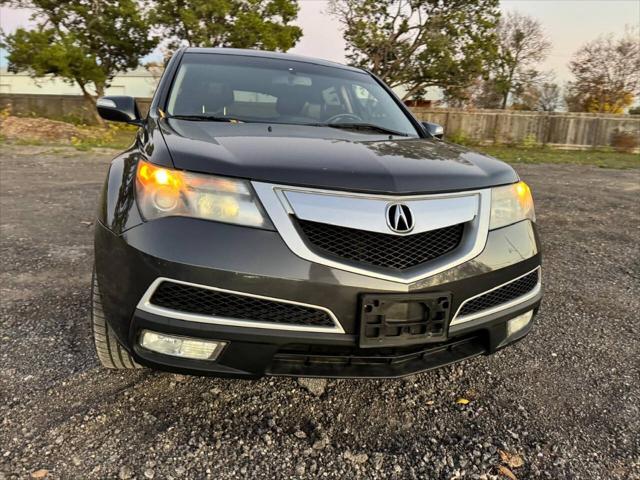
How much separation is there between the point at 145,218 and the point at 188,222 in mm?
160

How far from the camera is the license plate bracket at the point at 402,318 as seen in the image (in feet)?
5.03

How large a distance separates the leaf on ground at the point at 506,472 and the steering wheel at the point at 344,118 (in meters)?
1.85

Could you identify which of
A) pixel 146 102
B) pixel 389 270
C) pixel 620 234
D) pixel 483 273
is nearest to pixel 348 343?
pixel 389 270

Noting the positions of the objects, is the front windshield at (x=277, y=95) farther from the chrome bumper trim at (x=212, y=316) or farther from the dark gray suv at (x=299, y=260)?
the chrome bumper trim at (x=212, y=316)

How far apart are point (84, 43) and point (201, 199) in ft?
63.4

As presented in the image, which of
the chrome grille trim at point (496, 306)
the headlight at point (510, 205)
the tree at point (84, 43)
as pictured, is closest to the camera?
the chrome grille trim at point (496, 306)

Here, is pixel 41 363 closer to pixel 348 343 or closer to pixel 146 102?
pixel 348 343

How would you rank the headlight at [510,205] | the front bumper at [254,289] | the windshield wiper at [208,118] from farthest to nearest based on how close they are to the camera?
the windshield wiper at [208,118], the headlight at [510,205], the front bumper at [254,289]

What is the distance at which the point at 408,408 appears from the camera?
6.49ft

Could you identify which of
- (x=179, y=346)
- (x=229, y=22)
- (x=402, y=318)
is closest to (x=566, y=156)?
(x=229, y=22)

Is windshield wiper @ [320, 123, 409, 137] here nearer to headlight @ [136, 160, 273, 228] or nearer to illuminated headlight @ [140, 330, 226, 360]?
headlight @ [136, 160, 273, 228]

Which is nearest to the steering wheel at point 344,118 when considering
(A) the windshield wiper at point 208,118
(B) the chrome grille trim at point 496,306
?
(A) the windshield wiper at point 208,118

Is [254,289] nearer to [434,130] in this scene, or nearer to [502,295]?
[502,295]

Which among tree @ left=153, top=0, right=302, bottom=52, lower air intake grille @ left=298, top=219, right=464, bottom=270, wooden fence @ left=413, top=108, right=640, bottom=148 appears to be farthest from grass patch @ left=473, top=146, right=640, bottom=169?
lower air intake grille @ left=298, top=219, right=464, bottom=270
